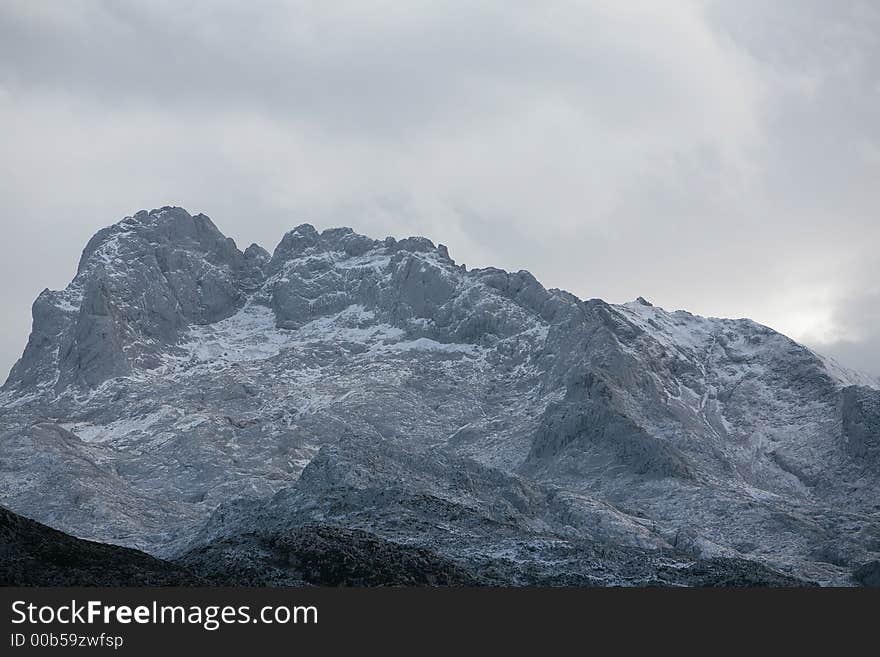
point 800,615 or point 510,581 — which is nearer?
point 800,615

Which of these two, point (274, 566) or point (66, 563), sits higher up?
point (274, 566)

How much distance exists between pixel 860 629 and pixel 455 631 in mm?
33044

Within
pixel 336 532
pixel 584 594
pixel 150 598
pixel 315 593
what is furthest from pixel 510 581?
pixel 150 598

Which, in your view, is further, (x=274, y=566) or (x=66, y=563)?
(x=274, y=566)

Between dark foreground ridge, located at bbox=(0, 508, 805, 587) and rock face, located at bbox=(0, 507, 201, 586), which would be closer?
rock face, located at bbox=(0, 507, 201, 586)

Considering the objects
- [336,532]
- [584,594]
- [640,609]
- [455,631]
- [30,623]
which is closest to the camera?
[30,623]

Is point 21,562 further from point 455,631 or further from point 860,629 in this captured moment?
point 860,629

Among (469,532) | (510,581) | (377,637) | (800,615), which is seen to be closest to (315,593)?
(377,637)

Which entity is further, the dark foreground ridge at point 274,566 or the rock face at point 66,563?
the dark foreground ridge at point 274,566

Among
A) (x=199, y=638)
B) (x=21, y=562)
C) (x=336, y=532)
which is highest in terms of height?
(x=336, y=532)

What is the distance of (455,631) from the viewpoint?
374ft

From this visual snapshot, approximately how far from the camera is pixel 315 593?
4747 inches

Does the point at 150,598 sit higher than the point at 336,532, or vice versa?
the point at 336,532

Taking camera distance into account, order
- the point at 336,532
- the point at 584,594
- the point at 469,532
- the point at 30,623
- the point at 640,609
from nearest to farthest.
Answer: the point at 30,623 → the point at 640,609 → the point at 584,594 → the point at 336,532 → the point at 469,532
